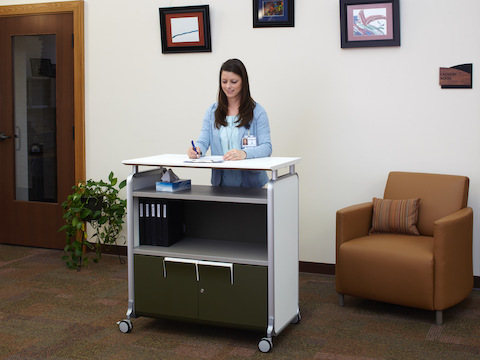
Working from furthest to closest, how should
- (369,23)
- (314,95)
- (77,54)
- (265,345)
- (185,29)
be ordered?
(77,54)
(185,29)
(314,95)
(369,23)
(265,345)

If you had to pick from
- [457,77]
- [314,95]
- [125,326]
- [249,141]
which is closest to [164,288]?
[125,326]

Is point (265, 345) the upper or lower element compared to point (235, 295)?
lower

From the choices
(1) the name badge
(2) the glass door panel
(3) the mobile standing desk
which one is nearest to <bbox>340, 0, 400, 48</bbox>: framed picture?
(1) the name badge

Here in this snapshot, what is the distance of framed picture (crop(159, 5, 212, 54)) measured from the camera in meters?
4.77

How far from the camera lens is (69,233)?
4918mm

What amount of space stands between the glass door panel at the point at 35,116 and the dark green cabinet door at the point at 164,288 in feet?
7.37

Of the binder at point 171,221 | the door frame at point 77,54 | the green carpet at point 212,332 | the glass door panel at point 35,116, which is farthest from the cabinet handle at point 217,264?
the glass door panel at point 35,116

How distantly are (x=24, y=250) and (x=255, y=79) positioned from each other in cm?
257

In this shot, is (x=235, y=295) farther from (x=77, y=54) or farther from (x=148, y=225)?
(x=77, y=54)

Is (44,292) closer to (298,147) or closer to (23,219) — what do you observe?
(23,219)

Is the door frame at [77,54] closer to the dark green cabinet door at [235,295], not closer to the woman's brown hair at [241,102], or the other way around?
the woman's brown hair at [241,102]

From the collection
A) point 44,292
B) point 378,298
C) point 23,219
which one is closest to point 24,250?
point 23,219

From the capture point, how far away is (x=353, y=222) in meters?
3.99

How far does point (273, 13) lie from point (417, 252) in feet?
6.75
